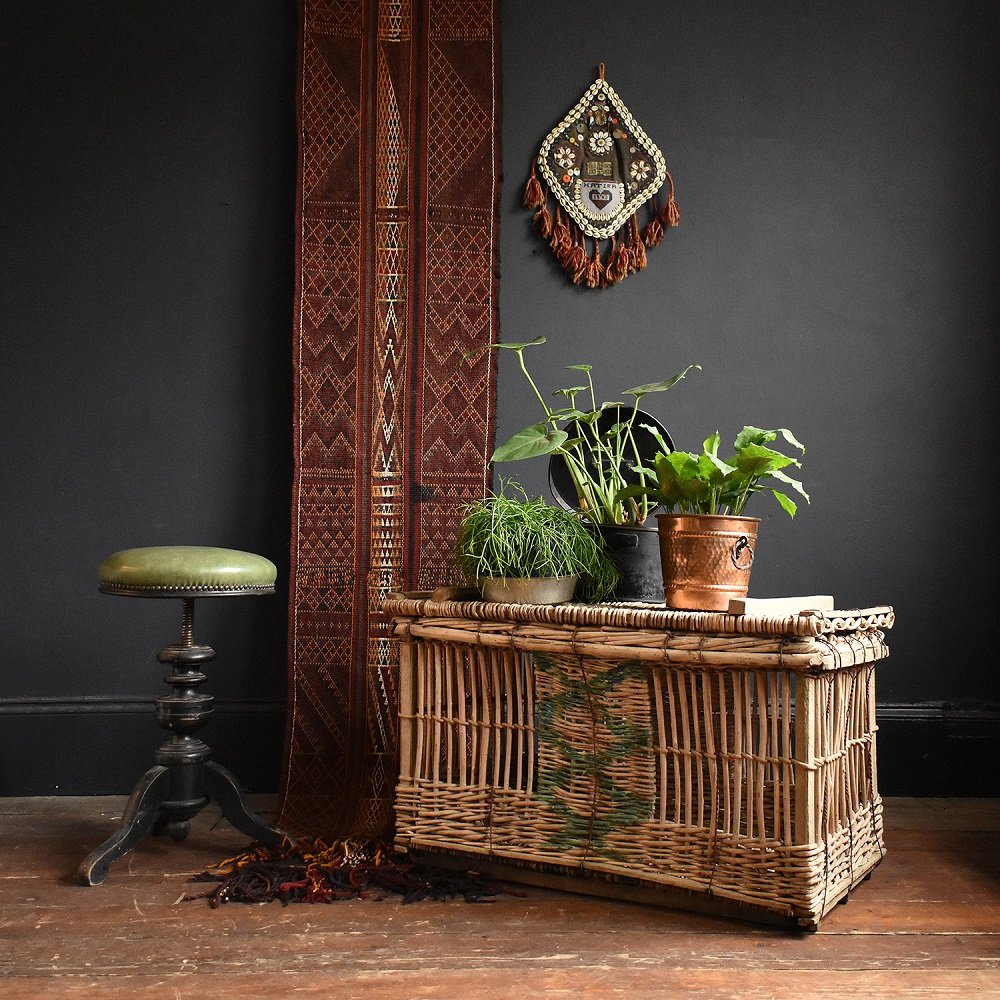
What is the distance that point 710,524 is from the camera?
1.85 m

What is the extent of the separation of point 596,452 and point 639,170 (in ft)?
3.25

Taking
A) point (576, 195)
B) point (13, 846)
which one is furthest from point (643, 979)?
point (576, 195)

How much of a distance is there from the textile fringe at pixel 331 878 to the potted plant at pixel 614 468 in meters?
0.70

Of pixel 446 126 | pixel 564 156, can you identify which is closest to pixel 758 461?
pixel 564 156

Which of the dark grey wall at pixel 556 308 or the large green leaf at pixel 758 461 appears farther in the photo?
the dark grey wall at pixel 556 308

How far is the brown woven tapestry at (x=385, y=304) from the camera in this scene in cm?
265

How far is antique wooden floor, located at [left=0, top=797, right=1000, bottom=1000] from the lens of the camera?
4.96ft

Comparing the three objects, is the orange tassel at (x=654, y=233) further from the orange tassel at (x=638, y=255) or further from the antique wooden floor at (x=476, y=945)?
the antique wooden floor at (x=476, y=945)

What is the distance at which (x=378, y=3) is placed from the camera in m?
2.71

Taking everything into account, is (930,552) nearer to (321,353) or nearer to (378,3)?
(321,353)

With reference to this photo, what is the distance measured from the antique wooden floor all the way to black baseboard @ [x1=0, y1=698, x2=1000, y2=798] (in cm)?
60

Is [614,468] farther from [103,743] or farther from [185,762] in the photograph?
[103,743]

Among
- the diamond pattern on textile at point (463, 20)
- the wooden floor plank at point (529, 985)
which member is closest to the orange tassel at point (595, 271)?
the diamond pattern on textile at point (463, 20)

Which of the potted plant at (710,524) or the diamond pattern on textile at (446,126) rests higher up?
the diamond pattern on textile at (446,126)
